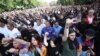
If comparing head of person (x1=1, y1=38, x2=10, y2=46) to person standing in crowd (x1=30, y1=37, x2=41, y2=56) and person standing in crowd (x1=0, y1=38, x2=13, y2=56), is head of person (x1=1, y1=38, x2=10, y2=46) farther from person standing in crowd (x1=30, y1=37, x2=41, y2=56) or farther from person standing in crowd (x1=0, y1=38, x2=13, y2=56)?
person standing in crowd (x1=30, y1=37, x2=41, y2=56)

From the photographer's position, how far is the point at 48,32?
4.27 meters

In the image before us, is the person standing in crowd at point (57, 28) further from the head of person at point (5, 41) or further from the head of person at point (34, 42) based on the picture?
the head of person at point (5, 41)

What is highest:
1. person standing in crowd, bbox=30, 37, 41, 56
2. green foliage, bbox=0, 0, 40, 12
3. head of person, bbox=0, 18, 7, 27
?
green foliage, bbox=0, 0, 40, 12

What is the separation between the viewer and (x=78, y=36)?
13.1 feet

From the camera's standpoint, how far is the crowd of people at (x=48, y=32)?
12.2 feet

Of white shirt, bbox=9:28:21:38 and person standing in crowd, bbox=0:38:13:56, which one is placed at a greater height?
white shirt, bbox=9:28:21:38

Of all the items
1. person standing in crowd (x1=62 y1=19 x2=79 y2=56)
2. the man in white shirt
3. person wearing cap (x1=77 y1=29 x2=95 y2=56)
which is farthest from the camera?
the man in white shirt

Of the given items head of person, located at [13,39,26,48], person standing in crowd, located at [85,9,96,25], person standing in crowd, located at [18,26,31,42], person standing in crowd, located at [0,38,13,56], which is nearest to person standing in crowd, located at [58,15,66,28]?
person standing in crowd, located at [85,9,96,25]

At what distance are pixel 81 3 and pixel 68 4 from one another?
0.66 feet

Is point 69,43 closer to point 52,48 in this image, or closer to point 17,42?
point 52,48

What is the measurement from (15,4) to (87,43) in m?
1.19

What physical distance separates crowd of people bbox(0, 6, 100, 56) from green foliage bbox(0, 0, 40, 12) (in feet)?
0.24

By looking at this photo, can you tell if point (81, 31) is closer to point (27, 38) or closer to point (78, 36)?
point (78, 36)

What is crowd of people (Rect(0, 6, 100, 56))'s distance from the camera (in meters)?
3.71
